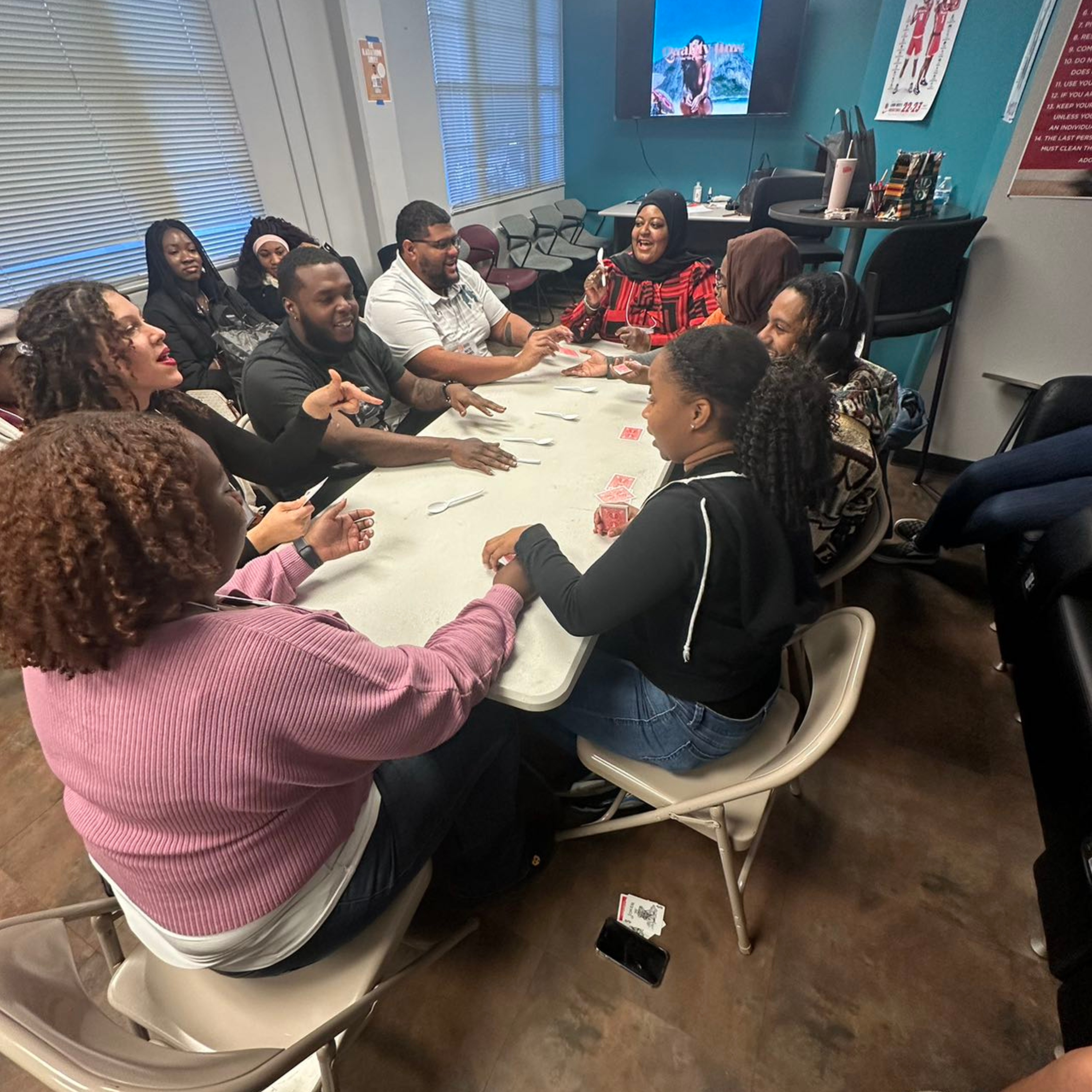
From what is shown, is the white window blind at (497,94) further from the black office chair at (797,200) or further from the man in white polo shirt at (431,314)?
the man in white polo shirt at (431,314)

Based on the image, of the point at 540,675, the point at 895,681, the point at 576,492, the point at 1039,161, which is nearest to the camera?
the point at 540,675

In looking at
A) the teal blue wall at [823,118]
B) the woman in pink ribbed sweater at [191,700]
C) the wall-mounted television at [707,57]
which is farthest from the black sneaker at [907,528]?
the wall-mounted television at [707,57]

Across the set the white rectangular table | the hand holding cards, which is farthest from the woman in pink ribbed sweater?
the hand holding cards

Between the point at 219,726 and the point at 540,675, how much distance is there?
1.59 ft

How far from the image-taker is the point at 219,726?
650 millimetres

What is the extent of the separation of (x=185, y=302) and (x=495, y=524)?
2.72m

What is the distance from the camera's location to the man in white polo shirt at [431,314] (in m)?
2.21

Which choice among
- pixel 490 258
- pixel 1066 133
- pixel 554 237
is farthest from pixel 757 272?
pixel 554 237

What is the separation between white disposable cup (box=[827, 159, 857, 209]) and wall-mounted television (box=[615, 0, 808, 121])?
326 cm

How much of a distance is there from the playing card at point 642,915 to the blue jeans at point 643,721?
465mm

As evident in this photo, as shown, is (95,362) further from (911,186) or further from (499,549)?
(911,186)

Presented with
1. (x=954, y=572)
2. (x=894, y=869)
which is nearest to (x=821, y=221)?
(x=954, y=572)

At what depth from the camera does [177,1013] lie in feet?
2.92

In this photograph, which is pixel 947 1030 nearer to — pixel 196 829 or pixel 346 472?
pixel 196 829
